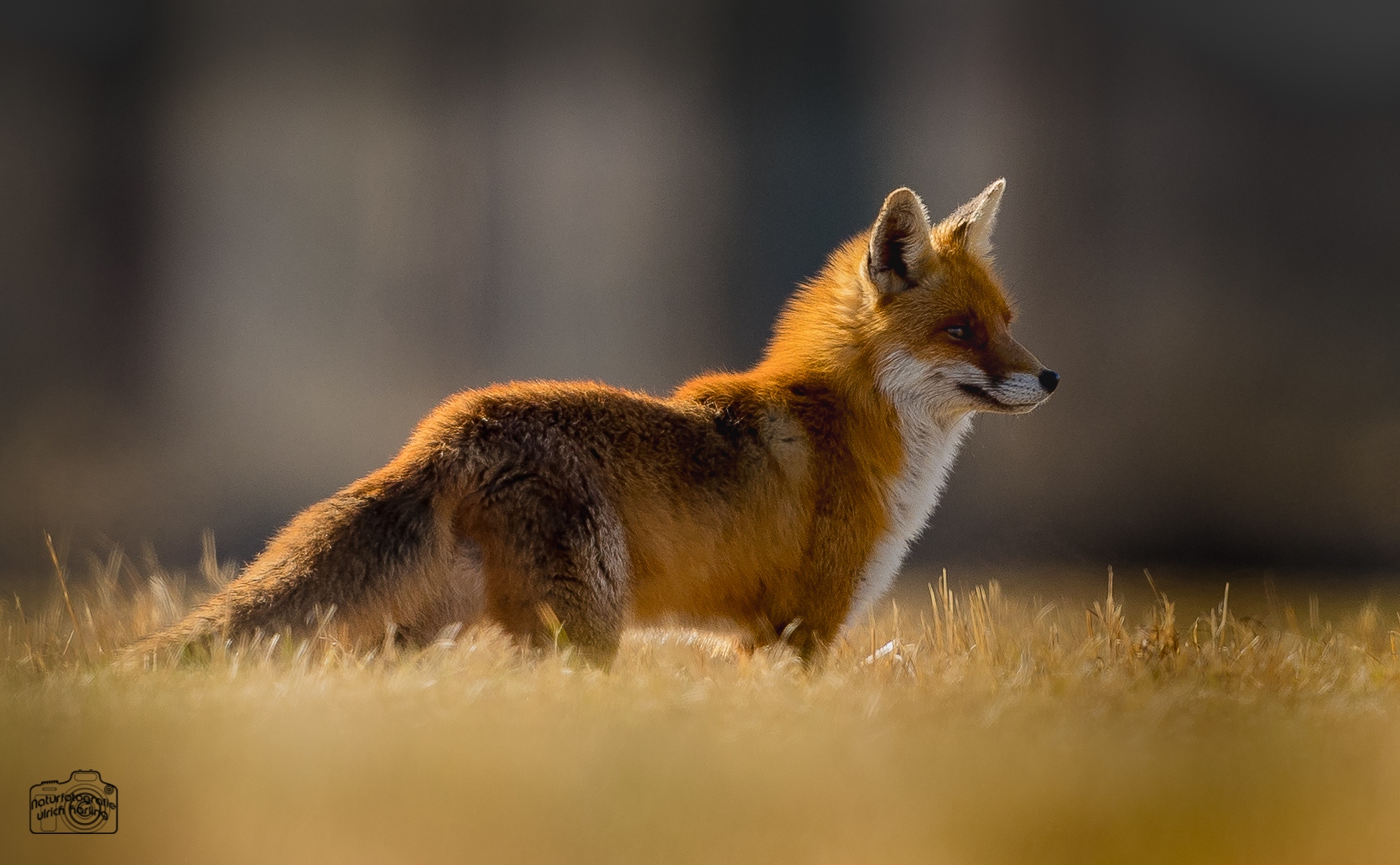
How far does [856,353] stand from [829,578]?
857mm

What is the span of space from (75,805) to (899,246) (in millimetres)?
2939

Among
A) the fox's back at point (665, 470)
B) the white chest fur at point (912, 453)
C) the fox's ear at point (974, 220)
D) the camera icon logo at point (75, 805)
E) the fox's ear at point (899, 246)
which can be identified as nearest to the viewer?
the camera icon logo at point (75, 805)

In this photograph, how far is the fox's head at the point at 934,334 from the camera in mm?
3463

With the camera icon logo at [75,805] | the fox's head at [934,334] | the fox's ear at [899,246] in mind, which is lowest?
the camera icon logo at [75,805]

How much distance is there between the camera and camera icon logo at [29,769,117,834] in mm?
1471

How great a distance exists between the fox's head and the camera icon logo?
269cm

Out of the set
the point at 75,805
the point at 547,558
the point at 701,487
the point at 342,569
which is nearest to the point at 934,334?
the point at 701,487

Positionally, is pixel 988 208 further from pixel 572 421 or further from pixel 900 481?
pixel 572 421

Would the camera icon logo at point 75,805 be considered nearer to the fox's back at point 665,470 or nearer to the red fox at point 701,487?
the red fox at point 701,487

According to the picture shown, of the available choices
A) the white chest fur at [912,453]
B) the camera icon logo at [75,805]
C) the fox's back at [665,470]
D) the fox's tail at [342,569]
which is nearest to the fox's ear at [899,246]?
the white chest fur at [912,453]

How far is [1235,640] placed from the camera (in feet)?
10.7

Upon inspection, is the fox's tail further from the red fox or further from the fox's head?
the fox's head

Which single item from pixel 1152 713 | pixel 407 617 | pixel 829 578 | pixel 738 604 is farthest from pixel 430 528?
pixel 1152 713

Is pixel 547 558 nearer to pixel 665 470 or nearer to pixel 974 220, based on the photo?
pixel 665 470
